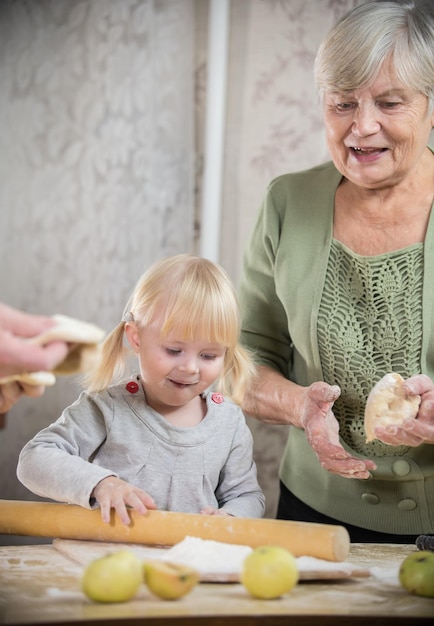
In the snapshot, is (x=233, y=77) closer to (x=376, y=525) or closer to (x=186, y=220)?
(x=186, y=220)

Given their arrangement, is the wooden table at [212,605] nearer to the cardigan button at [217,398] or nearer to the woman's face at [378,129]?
the cardigan button at [217,398]

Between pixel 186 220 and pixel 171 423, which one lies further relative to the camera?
pixel 186 220

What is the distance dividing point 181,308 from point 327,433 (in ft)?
1.16

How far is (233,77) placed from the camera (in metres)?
2.39

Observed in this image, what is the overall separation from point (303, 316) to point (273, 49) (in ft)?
2.86

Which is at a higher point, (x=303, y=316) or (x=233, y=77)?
(x=233, y=77)

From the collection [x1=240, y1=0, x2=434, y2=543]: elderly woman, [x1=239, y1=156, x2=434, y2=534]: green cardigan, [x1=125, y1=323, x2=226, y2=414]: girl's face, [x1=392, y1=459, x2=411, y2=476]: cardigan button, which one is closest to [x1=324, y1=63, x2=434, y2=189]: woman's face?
[x1=240, y1=0, x2=434, y2=543]: elderly woman

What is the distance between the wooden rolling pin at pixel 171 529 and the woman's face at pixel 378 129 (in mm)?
684

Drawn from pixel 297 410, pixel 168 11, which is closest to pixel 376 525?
pixel 297 410

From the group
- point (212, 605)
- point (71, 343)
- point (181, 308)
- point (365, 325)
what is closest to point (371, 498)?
point (365, 325)

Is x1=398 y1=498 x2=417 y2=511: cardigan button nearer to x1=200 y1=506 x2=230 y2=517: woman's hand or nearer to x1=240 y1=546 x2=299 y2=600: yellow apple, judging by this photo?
x1=200 y1=506 x2=230 y2=517: woman's hand

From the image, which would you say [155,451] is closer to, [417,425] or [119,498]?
[119,498]

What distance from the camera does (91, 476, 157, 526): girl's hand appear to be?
140 centimetres

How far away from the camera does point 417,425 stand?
57.5 inches
